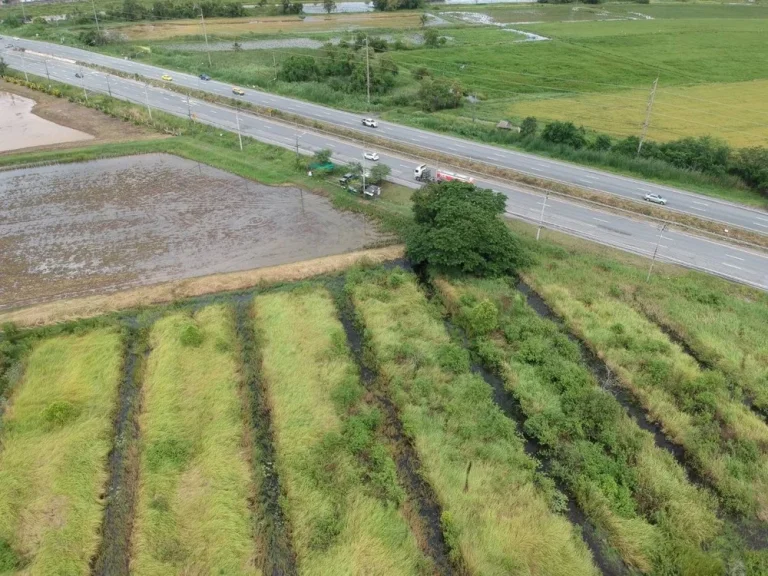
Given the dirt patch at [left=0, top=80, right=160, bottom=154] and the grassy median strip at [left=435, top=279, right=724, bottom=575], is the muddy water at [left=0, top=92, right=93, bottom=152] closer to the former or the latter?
the dirt patch at [left=0, top=80, right=160, bottom=154]

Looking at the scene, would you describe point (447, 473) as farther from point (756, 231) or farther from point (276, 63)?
point (276, 63)

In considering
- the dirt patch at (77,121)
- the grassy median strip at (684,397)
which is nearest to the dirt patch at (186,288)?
the grassy median strip at (684,397)

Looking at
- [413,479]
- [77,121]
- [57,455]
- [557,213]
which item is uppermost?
[77,121]

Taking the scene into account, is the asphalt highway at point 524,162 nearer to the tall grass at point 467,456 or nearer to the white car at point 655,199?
the white car at point 655,199

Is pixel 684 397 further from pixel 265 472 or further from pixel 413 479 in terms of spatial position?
pixel 265 472

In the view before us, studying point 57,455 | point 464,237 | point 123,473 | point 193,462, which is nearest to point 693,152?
point 464,237

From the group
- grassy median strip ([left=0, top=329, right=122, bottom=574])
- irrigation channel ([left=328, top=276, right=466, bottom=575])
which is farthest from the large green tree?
grassy median strip ([left=0, top=329, right=122, bottom=574])
